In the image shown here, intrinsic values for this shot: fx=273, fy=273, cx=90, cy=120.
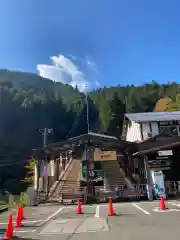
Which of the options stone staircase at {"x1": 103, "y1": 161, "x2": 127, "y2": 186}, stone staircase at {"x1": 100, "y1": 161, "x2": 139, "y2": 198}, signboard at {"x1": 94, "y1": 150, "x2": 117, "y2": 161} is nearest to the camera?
stone staircase at {"x1": 100, "y1": 161, "x2": 139, "y2": 198}

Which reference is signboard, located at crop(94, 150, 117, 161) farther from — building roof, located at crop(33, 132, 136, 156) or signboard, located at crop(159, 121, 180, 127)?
signboard, located at crop(159, 121, 180, 127)

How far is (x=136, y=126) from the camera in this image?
112 feet

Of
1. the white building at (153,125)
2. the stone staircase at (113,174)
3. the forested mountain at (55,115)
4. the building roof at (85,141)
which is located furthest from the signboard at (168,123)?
the forested mountain at (55,115)

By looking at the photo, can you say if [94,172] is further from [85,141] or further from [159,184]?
[159,184]

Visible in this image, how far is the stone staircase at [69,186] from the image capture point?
74.3ft

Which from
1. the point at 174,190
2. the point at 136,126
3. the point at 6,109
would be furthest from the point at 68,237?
the point at 6,109

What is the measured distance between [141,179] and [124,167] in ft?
8.42

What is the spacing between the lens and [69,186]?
2517cm

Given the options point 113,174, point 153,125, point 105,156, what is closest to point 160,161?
point 113,174

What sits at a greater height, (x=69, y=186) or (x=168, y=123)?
(x=168, y=123)

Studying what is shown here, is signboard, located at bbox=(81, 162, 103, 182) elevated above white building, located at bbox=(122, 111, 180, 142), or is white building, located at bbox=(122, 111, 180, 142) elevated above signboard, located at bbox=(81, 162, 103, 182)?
white building, located at bbox=(122, 111, 180, 142)

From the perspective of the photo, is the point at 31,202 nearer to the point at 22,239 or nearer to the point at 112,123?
the point at 22,239

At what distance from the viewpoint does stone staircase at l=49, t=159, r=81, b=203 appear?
22656 mm

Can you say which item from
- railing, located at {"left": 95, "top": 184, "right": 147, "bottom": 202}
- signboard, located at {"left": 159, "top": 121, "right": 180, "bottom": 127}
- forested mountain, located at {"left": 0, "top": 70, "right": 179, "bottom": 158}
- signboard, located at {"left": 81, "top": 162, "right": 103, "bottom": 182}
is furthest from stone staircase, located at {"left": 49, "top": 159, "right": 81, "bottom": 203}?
forested mountain, located at {"left": 0, "top": 70, "right": 179, "bottom": 158}
